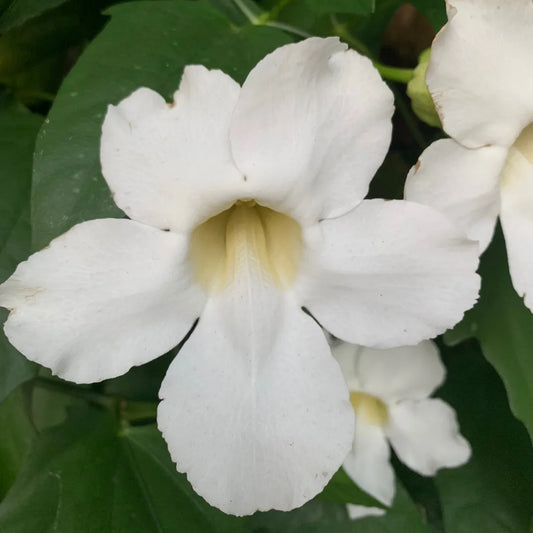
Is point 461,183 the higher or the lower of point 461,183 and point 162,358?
the higher

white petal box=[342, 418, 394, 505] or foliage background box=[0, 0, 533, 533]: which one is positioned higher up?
foliage background box=[0, 0, 533, 533]

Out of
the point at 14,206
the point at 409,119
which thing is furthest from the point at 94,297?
the point at 409,119

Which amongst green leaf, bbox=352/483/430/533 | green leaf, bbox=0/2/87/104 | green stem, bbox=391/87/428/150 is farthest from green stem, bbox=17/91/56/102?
green leaf, bbox=352/483/430/533

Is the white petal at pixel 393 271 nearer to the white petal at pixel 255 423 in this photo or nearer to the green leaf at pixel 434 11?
the white petal at pixel 255 423

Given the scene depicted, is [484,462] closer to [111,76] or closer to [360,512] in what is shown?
[360,512]

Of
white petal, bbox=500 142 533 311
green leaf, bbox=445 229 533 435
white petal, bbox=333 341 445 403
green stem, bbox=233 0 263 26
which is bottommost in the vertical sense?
white petal, bbox=333 341 445 403

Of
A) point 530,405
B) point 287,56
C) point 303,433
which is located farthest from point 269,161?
point 530,405

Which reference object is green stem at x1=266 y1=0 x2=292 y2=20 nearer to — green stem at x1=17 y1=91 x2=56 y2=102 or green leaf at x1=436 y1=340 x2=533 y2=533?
green stem at x1=17 y1=91 x2=56 y2=102
